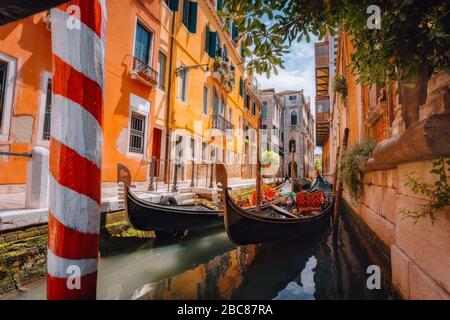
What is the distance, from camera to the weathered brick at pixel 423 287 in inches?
59.9

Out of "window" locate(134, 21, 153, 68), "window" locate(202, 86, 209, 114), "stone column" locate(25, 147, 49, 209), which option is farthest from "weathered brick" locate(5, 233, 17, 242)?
"window" locate(202, 86, 209, 114)

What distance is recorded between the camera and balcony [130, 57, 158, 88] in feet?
23.1

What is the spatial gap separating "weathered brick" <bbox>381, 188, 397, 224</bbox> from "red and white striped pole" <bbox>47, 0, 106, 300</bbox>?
3415 millimetres

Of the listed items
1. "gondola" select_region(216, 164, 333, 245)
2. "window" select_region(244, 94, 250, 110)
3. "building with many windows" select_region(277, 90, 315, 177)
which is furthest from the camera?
"building with many windows" select_region(277, 90, 315, 177)

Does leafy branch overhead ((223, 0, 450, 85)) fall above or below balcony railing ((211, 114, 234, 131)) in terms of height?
below

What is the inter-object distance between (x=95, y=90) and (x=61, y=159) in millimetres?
289

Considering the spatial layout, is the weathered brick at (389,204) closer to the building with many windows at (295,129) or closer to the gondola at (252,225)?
the gondola at (252,225)

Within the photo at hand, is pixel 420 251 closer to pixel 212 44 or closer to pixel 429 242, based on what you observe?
pixel 429 242

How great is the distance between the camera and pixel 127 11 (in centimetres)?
697

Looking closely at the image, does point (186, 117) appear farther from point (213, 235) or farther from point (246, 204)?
point (213, 235)

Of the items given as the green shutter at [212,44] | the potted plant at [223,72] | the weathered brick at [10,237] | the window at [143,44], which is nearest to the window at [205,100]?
the potted plant at [223,72]

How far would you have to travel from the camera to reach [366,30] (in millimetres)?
2023

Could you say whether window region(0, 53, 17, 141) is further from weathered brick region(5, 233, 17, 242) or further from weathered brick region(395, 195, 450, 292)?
weathered brick region(395, 195, 450, 292)

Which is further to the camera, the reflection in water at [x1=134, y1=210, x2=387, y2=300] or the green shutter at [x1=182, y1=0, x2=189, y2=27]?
the green shutter at [x1=182, y1=0, x2=189, y2=27]
